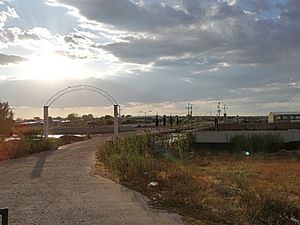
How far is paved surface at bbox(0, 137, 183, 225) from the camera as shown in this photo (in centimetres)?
984

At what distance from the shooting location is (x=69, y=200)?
11.8 metres

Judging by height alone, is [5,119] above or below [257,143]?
above

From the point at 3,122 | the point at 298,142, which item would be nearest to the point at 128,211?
the point at 3,122

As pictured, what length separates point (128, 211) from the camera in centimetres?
1053

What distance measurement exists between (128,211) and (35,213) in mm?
1951

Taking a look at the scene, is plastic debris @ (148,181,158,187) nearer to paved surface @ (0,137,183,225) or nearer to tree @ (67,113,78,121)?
paved surface @ (0,137,183,225)

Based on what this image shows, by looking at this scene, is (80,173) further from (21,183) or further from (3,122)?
(3,122)

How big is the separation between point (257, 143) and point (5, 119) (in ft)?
66.6

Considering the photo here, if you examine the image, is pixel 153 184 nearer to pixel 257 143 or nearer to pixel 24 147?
pixel 24 147

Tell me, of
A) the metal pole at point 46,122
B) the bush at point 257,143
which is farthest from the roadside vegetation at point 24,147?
the bush at point 257,143

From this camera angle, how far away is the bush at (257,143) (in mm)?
40844

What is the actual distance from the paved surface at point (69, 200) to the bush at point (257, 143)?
24.9 metres

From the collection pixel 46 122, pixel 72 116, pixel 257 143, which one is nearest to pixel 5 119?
pixel 46 122

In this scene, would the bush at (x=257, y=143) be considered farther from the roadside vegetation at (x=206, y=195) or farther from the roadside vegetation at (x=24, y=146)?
the roadside vegetation at (x=206, y=195)
